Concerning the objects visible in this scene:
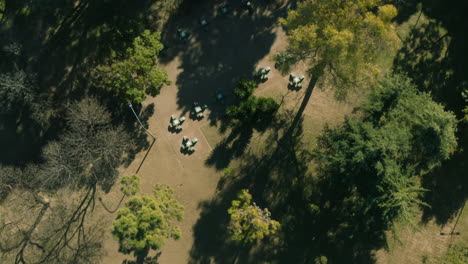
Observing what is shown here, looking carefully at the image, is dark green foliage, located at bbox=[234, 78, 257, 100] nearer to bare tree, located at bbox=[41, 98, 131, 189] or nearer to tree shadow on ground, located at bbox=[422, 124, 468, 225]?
bare tree, located at bbox=[41, 98, 131, 189]

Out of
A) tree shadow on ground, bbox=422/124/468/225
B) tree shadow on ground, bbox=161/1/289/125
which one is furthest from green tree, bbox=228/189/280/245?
tree shadow on ground, bbox=422/124/468/225

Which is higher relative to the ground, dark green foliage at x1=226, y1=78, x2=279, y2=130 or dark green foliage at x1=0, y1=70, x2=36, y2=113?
dark green foliage at x1=0, y1=70, x2=36, y2=113

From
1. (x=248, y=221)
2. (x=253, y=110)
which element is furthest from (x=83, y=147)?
(x=248, y=221)

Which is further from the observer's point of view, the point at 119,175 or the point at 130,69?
the point at 119,175

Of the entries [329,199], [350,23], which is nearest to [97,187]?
[329,199]

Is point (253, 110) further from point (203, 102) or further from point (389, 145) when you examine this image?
point (389, 145)

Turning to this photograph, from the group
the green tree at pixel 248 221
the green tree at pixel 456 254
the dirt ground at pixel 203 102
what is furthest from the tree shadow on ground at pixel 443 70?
the green tree at pixel 248 221

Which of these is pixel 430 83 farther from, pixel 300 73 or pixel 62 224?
pixel 62 224
